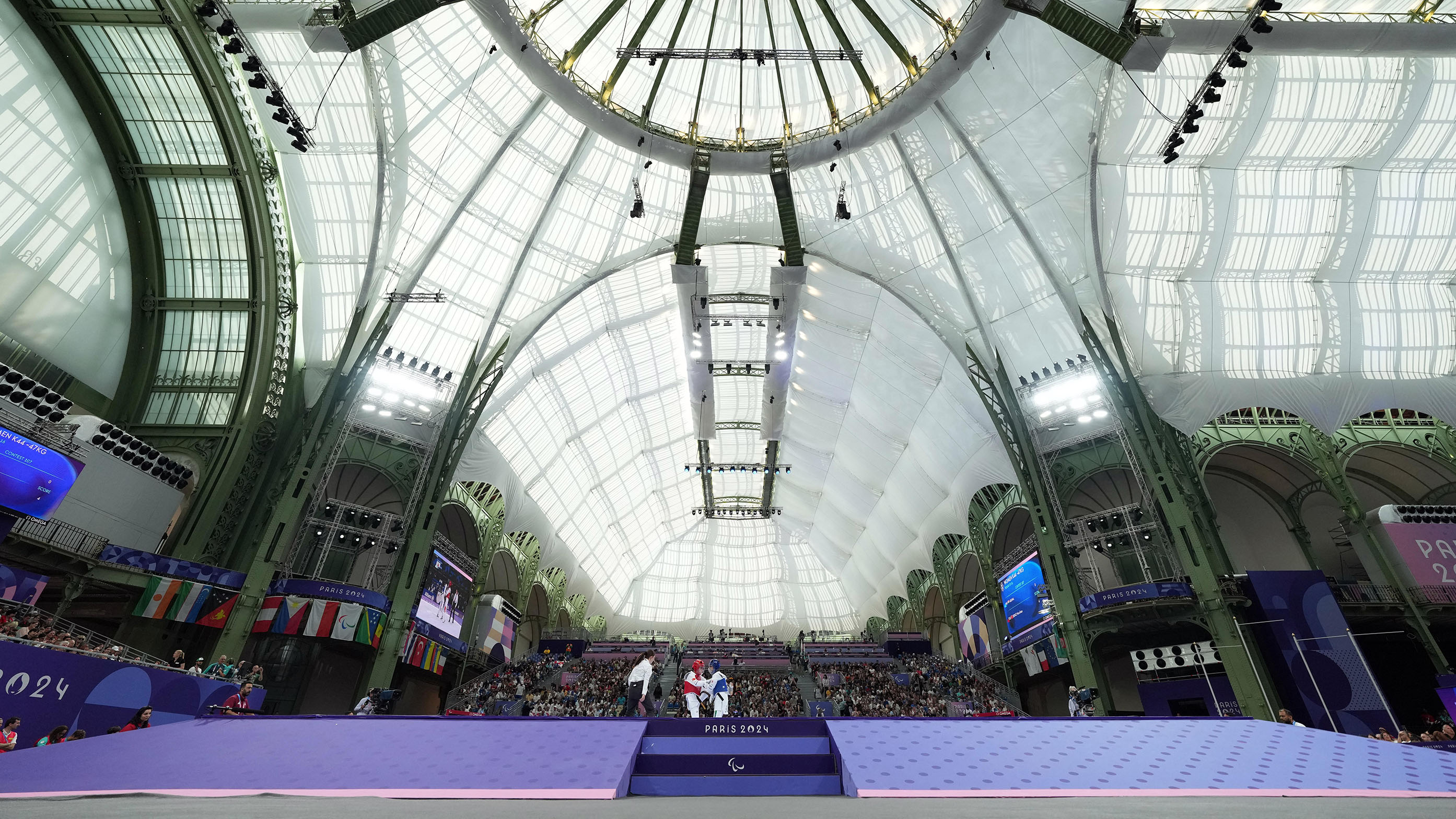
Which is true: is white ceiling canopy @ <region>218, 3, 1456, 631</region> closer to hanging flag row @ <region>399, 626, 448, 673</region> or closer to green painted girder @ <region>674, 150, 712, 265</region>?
green painted girder @ <region>674, 150, 712, 265</region>

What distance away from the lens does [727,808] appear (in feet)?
13.8

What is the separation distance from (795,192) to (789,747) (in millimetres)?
27848

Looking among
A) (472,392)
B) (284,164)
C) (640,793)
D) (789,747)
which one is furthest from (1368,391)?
(284,164)

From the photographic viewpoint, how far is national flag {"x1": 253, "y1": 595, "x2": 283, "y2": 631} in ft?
79.7

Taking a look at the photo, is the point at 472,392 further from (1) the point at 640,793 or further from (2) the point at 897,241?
(1) the point at 640,793

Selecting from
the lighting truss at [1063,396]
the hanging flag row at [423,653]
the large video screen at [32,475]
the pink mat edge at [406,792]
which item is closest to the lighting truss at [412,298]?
the large video screen at [32,475]

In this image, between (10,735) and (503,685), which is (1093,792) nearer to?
(10,735)

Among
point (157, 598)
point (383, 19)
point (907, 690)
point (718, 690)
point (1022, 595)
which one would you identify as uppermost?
point (383, 19)

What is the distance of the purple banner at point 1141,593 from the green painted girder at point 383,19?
3214cm

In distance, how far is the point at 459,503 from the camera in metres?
37.7

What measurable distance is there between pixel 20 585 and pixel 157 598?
138 inches

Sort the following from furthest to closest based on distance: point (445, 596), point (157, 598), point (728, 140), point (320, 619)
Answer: point (445, 596) → point (728, 140) → point (320, 619) → point (157, 598)

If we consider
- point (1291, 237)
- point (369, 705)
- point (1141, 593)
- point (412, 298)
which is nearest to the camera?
point (369, 705)

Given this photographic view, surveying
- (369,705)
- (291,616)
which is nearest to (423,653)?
(291,616)
